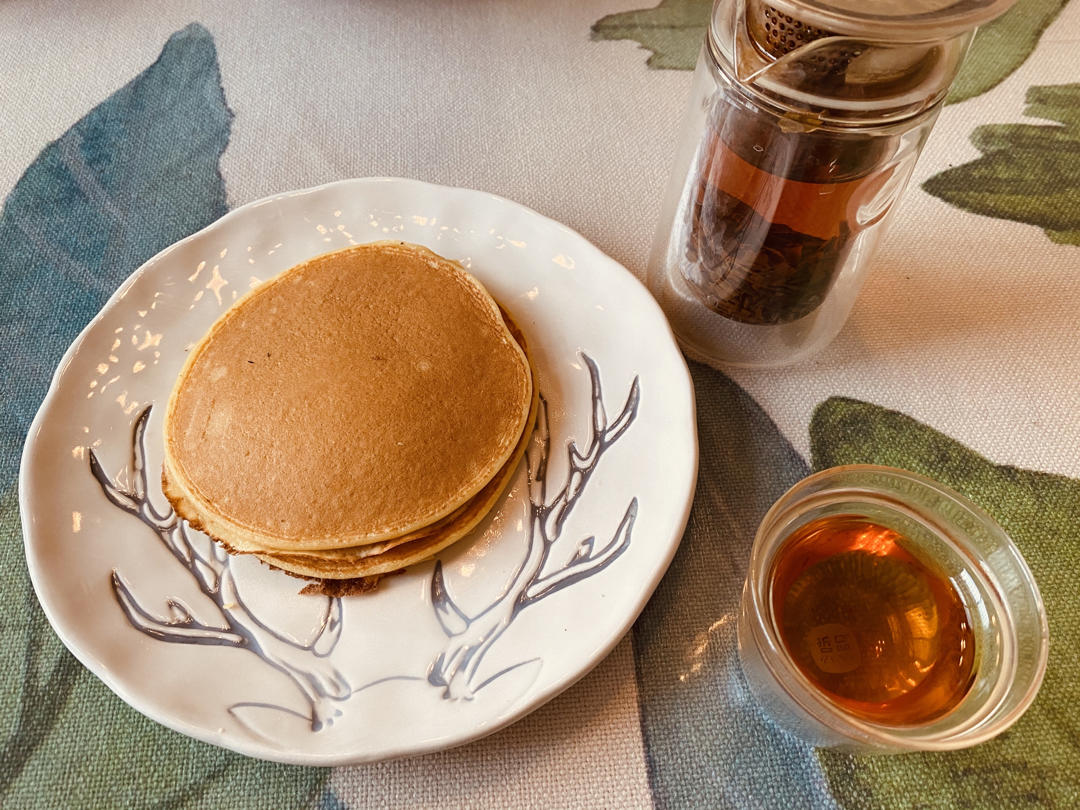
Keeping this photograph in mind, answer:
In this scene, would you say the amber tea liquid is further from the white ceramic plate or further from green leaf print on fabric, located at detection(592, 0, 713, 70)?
green leaf print on fabric, located at detection(592, 0, 713, 70)

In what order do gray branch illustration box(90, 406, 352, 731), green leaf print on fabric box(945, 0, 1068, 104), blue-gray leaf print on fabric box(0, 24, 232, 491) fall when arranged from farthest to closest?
green leaf print on fabric box(945, 0, 1068, 104) < blue-gray leaf print on fabric box(0, 24, 232, 491) < gray branch illustration box(90, 406, 352, 731)

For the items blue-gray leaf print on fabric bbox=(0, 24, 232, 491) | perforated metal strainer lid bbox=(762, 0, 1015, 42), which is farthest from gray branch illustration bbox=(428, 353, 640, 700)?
blue-gray leaf print on fabric bbox=(0, 24, 232, 491)

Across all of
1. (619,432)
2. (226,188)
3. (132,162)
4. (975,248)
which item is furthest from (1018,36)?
(132,162)

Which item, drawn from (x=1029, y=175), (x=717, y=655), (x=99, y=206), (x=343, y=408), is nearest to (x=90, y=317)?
(x=99, y=206)

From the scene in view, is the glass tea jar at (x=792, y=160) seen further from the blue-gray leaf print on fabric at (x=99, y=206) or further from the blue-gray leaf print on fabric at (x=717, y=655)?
the blue-gray leaf print on fabric at (x=99, y=206)

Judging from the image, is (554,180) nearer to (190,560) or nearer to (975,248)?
(975,248)

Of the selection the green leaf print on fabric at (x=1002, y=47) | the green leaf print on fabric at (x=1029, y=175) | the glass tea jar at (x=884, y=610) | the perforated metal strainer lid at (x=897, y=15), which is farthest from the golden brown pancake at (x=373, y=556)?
the green leaf print on fabric at (x=1002, y=47)

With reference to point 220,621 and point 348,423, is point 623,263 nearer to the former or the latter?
point 348,423

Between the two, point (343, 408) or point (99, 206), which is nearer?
point (343, 408)
